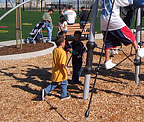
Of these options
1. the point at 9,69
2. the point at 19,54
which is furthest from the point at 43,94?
the point at 19,54

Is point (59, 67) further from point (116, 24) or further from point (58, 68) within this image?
point (116, 24)

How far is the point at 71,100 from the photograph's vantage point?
495cm

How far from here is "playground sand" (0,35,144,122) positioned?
4.30 m

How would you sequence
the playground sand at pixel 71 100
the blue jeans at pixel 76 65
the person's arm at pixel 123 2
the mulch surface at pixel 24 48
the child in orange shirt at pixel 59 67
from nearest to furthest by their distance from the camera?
the playground sand at pixel 71 100 < the person's arm at pixel 123 2 < the child in orange shirt at pixel 59 67 < the blue jeans at pixel 76 65 < the mulch surface at pixel 24 48

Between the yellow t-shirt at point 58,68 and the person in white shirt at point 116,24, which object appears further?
the yellow t-shirt at point 58,68

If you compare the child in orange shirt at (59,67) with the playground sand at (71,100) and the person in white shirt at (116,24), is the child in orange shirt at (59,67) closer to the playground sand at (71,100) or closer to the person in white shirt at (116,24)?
the playground sand at (71,100)

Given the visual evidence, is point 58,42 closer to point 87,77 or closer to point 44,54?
point 87,77

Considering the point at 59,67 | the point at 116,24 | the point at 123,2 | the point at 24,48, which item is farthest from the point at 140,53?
the point at 24,48

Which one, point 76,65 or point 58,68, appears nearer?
point 58,68

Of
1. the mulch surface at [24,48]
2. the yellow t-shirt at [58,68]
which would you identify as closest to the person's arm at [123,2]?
the yellow t-shirt at [58,68]

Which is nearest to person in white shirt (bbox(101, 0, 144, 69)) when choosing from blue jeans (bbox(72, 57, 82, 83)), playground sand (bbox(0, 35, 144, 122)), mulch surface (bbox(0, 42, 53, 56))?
playground sand (bbox(0, 35, 144, 122))

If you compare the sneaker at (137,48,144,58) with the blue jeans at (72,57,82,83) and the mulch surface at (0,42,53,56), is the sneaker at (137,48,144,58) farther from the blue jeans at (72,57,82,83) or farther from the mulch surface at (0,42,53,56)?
the mulch surface at (0,42,53,56)

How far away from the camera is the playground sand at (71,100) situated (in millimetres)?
4297

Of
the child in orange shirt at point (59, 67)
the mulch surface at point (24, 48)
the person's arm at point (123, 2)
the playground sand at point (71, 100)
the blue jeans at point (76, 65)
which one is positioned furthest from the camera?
the mulch surface at point (24, 48)
